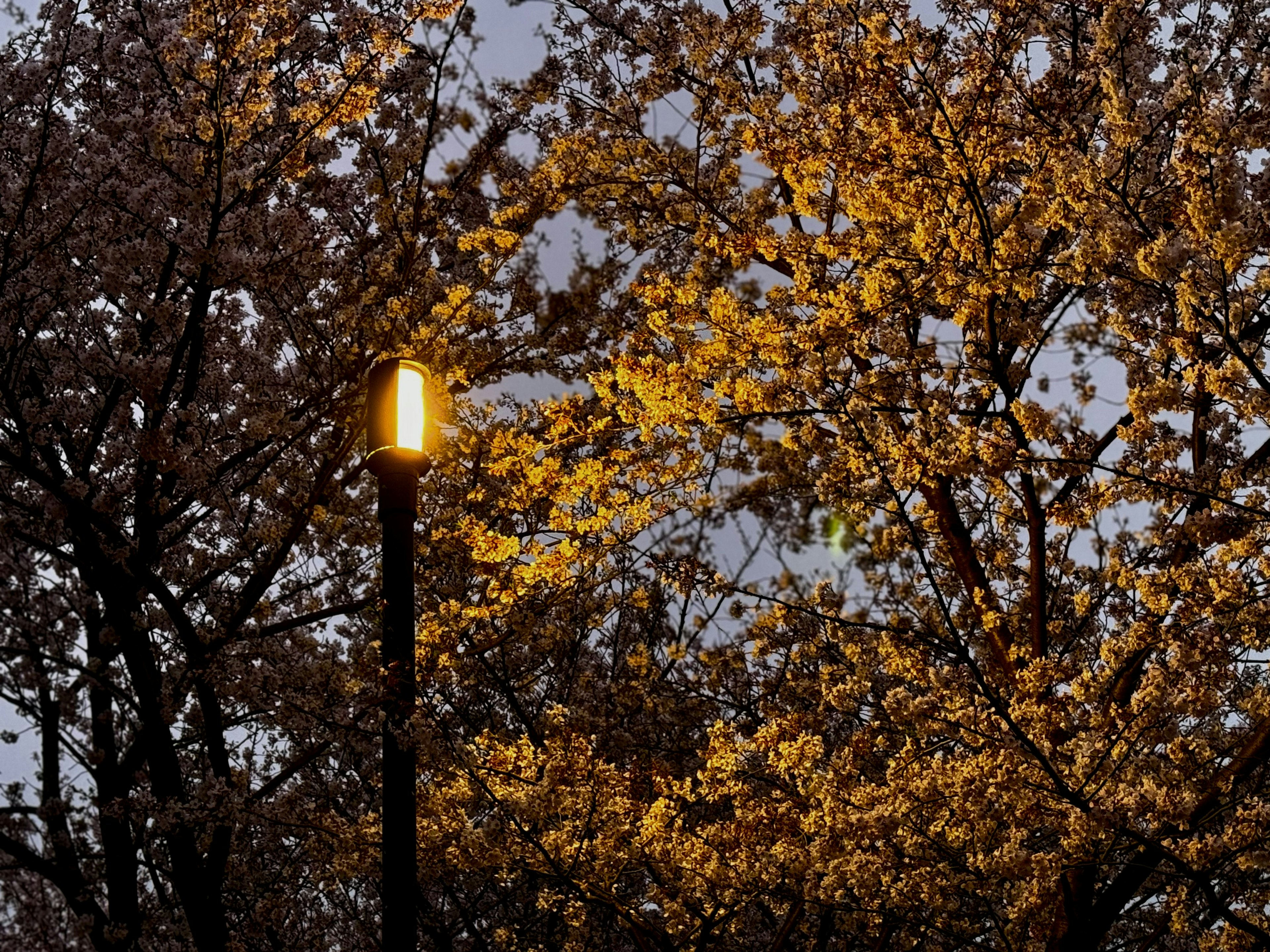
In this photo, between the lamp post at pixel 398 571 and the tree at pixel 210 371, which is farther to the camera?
the tree at pixel 210 371

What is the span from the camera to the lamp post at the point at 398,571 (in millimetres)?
3764

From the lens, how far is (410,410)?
163 inches

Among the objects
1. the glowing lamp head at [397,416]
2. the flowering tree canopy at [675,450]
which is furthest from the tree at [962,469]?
the glowing lamp head at [397,416]

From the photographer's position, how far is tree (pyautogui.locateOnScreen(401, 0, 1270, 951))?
4883mm

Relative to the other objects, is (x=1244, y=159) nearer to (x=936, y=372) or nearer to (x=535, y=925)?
(x=936, y=372)

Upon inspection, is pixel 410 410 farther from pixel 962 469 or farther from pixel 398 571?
pixel 962 469

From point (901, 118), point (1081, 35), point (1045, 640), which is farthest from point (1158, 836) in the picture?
point (1081, 35)

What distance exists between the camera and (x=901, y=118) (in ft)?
18.6

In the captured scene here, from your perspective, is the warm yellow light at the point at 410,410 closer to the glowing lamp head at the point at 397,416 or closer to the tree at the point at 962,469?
the glowing lamp head at the point at 397,416

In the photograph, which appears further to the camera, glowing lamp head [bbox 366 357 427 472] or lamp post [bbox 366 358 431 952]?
glowing lamp head [bbox 366 357 427 472]

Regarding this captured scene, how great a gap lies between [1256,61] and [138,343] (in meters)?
6.71

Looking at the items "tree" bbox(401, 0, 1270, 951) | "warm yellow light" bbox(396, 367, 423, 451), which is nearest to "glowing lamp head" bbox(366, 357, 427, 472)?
"warm yellow light" bbox(396, 367, 423, 451)

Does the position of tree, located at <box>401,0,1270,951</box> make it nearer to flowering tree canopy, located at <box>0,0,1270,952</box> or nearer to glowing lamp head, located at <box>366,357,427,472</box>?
flowering tree canopy, located at <box>0,0,1270,952</box>

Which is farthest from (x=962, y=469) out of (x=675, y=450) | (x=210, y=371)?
(x=210, y=371)
